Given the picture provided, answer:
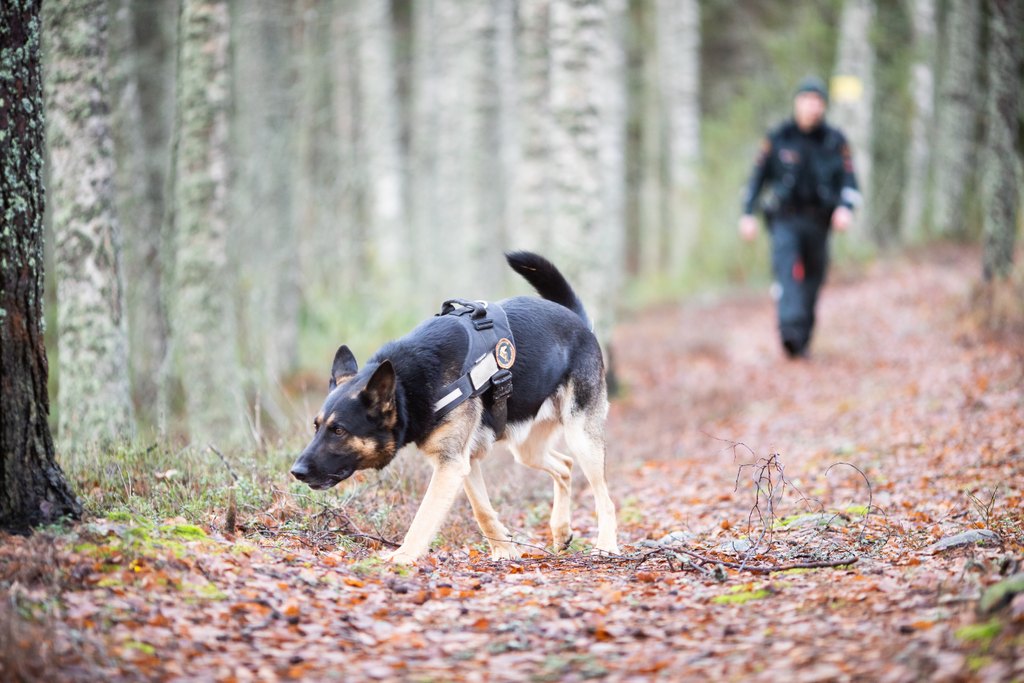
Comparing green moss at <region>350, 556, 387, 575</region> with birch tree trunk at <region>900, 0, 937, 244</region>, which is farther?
A: birch tree trunk at <region>900, 0, 937, 244</region>

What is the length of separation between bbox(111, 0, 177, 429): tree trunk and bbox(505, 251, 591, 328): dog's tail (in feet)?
13.0

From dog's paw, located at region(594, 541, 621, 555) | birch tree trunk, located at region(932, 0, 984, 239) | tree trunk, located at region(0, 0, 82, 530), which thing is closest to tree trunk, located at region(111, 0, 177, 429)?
tree trunk, located at region(0, 0, 82, 530)

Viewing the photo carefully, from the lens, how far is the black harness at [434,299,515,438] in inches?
203

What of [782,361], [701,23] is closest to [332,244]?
[782,361]

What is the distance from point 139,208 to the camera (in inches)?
471

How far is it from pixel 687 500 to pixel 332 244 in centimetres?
1042

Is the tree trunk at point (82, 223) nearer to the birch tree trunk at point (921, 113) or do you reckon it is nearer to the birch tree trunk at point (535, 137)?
the birch tree trunk at point (535, 137)

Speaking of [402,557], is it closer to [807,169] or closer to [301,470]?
[301,470]

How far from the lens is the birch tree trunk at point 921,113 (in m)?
19.5

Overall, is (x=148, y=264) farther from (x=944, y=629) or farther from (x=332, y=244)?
(x=944, y=629)

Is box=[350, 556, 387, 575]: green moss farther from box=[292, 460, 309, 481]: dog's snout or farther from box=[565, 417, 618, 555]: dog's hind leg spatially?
box=[565, 417, 618, 555]: dog's hind leg

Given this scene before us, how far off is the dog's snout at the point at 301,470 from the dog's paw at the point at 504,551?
4.07 ft

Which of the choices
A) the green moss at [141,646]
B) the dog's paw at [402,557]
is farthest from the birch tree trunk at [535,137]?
the green moss at [141,646]

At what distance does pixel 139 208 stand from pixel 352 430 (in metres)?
8.22
